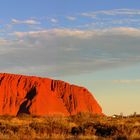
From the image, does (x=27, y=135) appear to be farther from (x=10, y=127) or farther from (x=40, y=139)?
(x=10, y=127)

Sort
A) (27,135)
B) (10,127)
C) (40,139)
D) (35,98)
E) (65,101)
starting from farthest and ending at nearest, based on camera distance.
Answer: (65,101), (35,98), (10,127), (27,135), (40,139)

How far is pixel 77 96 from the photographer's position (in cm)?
15275

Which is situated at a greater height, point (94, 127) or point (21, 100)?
point (21, 100)

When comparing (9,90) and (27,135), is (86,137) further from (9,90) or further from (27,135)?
(9,90)

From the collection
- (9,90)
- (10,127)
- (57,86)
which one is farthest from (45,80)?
(10,127)

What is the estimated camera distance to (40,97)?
139 m

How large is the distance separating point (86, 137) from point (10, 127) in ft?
25.2

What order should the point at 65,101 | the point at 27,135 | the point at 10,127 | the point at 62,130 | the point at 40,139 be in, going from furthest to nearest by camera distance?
the point at 65,101, the point at 10,127, the point at 62,130, the point at 27,135, the point at 40,139

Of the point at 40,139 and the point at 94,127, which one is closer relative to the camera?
the point at 40,139

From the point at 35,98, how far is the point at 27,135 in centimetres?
10972

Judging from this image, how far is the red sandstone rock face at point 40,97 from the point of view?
13389 centimetres

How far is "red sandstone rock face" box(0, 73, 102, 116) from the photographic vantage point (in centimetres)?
13389

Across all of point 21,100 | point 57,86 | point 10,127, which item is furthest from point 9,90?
point 10,127

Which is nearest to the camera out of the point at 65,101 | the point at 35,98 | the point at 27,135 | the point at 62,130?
the point at 27,135
